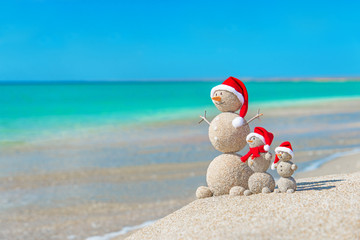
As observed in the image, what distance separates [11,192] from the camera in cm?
812

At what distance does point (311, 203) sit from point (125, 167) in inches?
239

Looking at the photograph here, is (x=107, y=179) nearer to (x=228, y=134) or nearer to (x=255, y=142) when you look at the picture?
(x=228, y=134)

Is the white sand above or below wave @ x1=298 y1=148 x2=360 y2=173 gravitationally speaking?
below

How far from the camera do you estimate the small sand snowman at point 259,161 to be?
17.4 ft

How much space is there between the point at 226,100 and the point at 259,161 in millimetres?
929

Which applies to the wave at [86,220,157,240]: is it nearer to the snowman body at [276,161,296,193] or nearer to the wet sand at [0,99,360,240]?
the wet sand at [0,99,360,240]

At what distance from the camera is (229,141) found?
5.59m

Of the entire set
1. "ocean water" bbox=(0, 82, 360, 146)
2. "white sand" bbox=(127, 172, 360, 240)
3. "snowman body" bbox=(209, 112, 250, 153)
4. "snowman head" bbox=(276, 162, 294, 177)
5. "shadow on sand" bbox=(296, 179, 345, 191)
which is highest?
"ocean water" bbox=(0, 82, 360, 146)

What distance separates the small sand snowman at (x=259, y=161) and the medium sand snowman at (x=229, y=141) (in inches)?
7.0

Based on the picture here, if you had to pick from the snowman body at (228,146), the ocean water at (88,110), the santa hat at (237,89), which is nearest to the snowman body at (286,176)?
the snowman body at (228,146)

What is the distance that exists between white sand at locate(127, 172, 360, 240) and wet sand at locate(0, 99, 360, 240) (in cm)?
142

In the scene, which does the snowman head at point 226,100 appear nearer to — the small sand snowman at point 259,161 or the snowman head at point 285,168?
the small sand snowman at point 259,161

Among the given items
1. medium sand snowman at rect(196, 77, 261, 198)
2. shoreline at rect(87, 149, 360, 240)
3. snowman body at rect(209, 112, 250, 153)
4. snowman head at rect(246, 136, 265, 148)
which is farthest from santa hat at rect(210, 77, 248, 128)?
shoreline at rect(87, 149, 360, 240)

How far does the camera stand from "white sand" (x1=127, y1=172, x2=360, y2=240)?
12.8 ft
